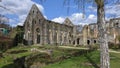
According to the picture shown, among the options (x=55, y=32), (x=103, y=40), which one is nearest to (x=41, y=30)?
(x=55, y=32)

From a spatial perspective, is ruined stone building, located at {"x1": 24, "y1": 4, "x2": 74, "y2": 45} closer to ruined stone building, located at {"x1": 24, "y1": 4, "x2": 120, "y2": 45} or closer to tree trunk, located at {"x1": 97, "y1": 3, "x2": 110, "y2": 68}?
ruined stone building, located at {"x1": 24, "y1": 4, "x2": 120, "y2": 45}

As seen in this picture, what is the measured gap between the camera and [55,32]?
72688 millimetres

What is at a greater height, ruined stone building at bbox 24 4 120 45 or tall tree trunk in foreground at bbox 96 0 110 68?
ruined stone building at bbox 24 4 120 45

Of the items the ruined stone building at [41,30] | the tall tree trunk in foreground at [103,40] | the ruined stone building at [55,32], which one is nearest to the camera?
the tall tree trunk in foreground at [103,40]

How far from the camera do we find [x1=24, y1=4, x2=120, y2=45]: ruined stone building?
7088 centimetres

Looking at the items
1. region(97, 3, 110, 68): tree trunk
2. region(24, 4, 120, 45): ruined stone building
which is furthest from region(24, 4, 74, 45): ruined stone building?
region(97, 3, 110, 68): tree trunk

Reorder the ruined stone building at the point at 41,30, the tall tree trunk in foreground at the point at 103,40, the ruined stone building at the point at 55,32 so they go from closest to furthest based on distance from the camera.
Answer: the tall tree trunk in foreground at the point at 103,40 < the ruined stone building at the point at 41,30 < the ruined stone building at the point at 55,32

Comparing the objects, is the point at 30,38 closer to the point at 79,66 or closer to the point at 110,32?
the point at 110,32

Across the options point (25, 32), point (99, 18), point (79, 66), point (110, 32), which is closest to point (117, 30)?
point (110, 32)

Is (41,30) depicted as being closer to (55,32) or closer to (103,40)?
(55,32)

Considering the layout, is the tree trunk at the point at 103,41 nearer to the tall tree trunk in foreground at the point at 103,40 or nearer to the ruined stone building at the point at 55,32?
the tall tree trunk in foreground at the point at 103,40

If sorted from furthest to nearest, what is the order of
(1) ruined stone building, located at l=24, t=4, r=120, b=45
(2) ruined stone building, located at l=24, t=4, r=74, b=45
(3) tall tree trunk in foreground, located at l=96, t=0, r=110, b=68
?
(1) ruined stone building, located at l=24, t=4, r=120, b=45
(2) ruined stone building, located at l=24, t=4, r=74, b=45
(3) tall tree trunk in foreground, located at l=96, t=0, r=110, b=68

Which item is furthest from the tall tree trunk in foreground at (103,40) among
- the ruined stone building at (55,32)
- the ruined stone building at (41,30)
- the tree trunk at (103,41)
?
the ruined stone building at (41,30)

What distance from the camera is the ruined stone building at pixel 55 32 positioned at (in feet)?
233
